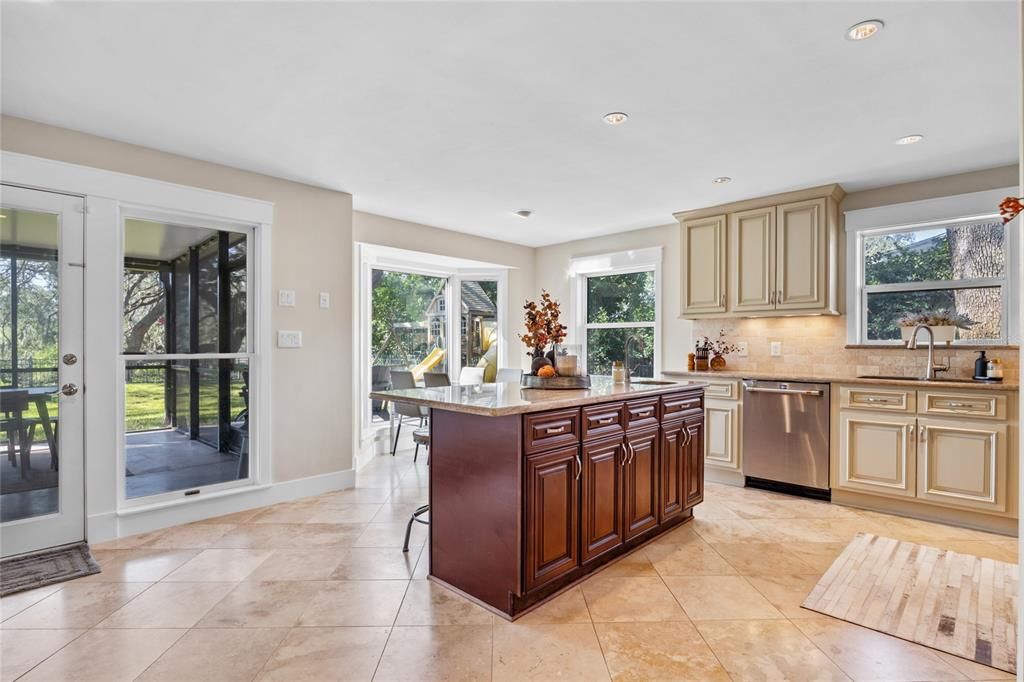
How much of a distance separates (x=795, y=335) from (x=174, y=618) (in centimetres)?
459

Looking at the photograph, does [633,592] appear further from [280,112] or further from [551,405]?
[280,112]

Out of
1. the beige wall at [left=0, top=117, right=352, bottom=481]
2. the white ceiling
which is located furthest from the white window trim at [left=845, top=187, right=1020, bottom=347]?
the beige wall at [left=0, top=117, right=352, bottom=481]

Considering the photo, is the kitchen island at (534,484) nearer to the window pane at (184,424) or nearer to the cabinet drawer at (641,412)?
the cabinet drawer at (641,412)

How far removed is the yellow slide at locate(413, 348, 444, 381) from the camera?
576cm

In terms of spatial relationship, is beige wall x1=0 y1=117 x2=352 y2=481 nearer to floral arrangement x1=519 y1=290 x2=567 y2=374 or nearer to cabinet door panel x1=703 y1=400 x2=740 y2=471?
floral arrangement x1=519 y1=290 x2=567 y2=374

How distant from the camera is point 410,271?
5.64 metres

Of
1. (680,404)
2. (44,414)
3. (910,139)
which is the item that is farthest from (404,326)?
(910,139)

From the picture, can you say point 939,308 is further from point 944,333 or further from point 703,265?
point 703,265

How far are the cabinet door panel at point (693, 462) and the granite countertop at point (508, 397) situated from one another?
14.5 inches

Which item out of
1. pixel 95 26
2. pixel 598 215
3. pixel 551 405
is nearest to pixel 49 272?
→ pixel 95 26

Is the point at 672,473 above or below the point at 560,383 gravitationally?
below

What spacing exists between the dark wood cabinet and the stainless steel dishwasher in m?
1.21

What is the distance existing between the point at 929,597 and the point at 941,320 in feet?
7.18

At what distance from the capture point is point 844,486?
3594 mm
